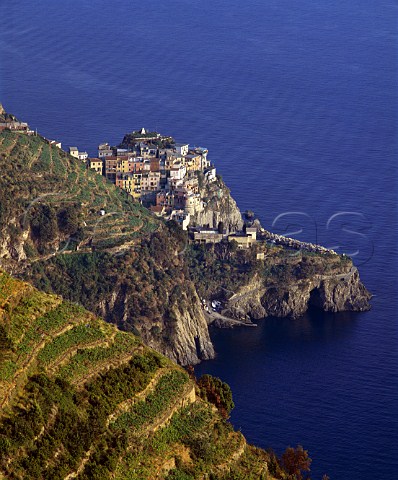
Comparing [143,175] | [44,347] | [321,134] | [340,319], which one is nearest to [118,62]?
[321,134]

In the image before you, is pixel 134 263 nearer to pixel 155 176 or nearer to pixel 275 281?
pixel 275 281

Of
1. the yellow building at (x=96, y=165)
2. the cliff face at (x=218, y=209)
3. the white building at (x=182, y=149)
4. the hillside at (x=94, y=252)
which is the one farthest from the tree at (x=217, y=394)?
the white building at (x=182, y=149)

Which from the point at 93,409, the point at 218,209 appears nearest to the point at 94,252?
the point at 218,209

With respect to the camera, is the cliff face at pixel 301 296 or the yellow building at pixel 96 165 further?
the yellow building at pixel 96 165

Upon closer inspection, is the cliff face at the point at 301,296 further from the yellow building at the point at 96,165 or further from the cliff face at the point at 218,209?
the yellow building at the point at 96,165

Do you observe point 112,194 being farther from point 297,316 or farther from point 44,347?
point 44,347

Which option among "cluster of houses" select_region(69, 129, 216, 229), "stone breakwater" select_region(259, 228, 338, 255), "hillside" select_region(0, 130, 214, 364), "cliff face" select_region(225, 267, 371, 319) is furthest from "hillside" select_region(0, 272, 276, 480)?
"stone breakwater" select_region(259, 228, 338, 255)
